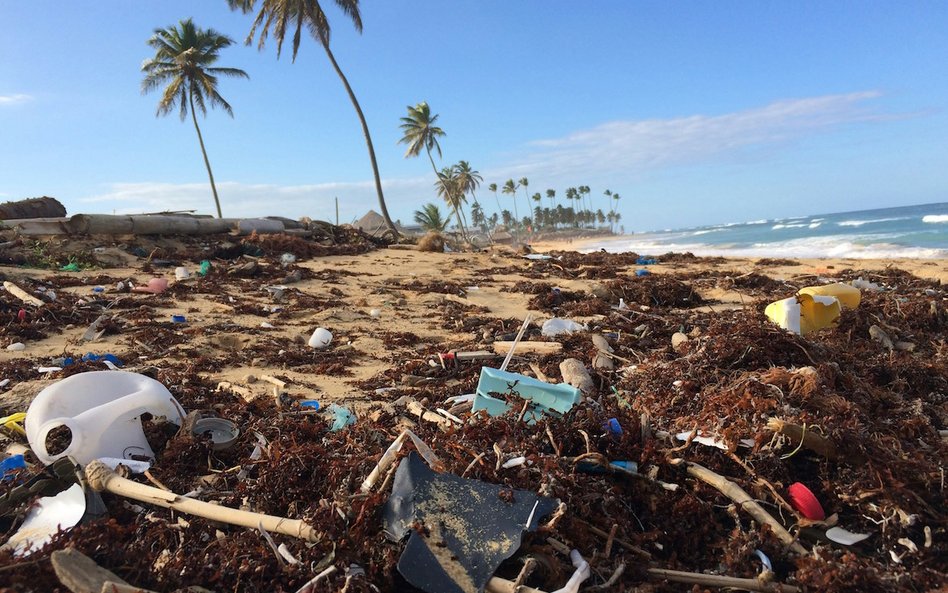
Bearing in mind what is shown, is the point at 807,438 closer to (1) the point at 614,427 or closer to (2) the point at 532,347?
(1) the point at 614,427

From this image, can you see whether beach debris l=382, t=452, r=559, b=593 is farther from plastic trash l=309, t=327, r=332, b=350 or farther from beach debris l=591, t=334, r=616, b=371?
plastic trash l=309, t=327, r=332, b=350

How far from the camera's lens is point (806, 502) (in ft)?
7.00

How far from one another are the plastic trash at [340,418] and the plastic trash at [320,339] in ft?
7.28

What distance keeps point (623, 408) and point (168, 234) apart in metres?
12.8

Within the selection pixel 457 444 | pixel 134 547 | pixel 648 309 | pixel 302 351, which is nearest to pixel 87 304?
pixel 302 351

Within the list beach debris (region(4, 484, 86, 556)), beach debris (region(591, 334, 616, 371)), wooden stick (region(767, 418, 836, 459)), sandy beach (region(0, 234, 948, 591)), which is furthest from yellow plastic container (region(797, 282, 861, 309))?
beach debris (region(4, 484, 86, 556))

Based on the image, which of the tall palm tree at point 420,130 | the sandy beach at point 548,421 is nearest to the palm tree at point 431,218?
the tall palm tree at point 420,130

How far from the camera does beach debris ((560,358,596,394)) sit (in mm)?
3604

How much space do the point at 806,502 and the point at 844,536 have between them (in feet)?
0.53

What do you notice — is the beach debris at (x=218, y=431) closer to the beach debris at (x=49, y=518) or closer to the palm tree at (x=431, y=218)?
the beach debris at (x=49, y=518)

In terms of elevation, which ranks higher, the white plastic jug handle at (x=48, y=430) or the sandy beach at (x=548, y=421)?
the white plastic jug handle at (x=48, y=430)

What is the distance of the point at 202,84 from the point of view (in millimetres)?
26109

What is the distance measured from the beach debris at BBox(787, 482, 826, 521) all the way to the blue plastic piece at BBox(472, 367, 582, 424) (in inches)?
42.3

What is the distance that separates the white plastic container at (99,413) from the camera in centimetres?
248
